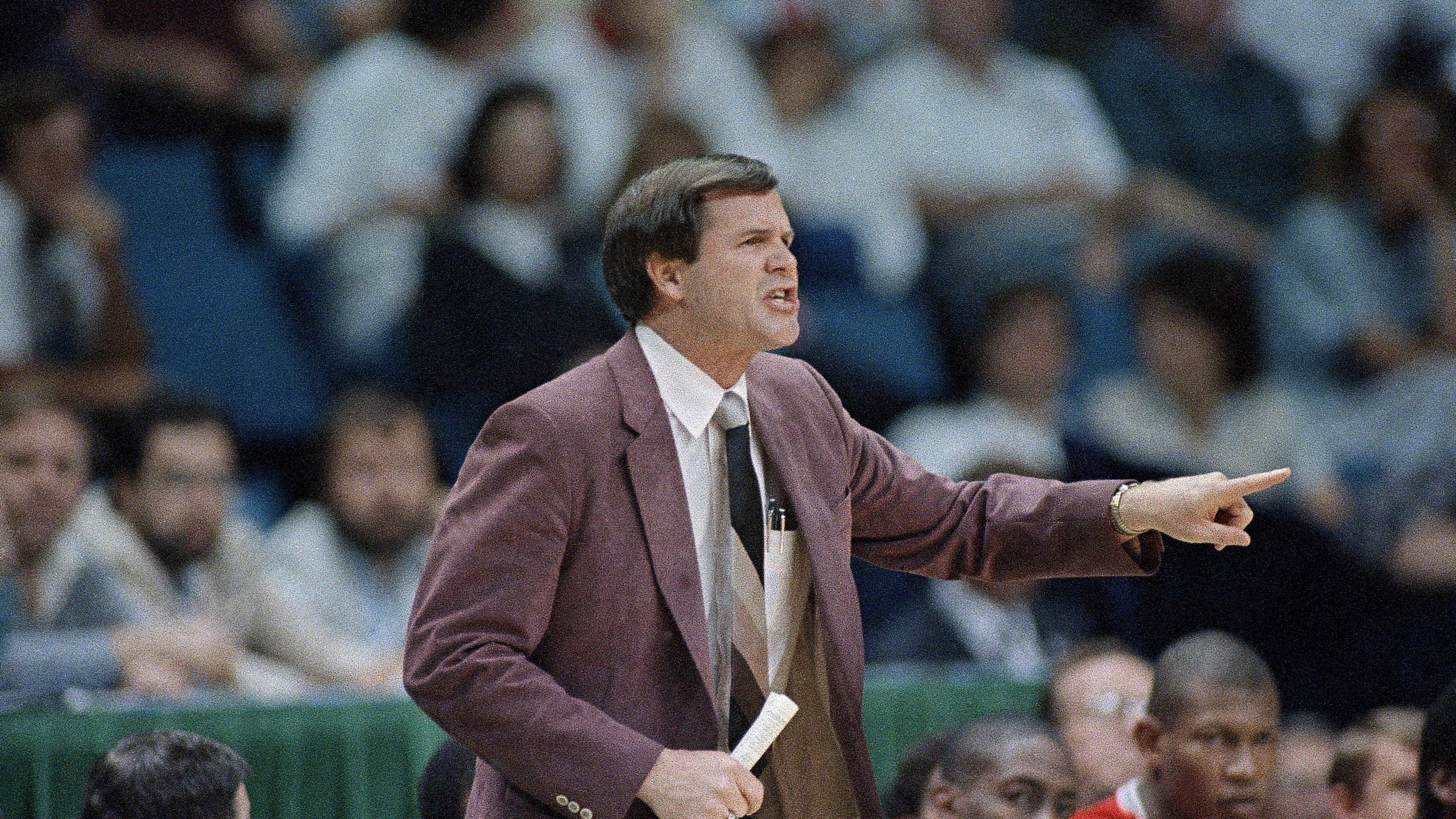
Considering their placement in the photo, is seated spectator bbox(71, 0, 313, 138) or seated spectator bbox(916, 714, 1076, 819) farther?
seated spectator bbox(71, 0, 313, 138)

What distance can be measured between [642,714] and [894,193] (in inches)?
179

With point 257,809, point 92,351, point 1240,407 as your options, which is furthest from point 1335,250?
point 257,809

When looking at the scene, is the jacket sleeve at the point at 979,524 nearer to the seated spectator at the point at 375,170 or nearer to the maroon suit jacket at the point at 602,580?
the maroon suit jacket at the point at 602,580

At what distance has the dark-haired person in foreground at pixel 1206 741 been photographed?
10.9 feet

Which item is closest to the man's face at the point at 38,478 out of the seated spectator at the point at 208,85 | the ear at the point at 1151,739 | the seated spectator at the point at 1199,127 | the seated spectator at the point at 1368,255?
the seated spectator at the point at 208,85

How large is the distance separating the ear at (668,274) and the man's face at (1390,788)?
2.30m

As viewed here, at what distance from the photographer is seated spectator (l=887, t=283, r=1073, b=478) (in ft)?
20.6

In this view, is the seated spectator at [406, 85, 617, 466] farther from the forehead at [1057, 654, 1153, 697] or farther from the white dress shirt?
the white dress shirt

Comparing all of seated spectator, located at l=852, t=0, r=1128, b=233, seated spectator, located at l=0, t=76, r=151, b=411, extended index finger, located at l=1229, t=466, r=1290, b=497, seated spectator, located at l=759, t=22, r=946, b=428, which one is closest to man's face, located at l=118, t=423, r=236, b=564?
seated spectator, located at l=0, t=76, r=151, b=411

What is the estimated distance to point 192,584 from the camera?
4926 millimetres

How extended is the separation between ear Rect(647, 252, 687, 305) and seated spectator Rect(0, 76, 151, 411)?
135 inches

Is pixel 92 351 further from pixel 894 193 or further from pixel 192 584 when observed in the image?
pixel 894 193

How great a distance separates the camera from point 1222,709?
3385 mm

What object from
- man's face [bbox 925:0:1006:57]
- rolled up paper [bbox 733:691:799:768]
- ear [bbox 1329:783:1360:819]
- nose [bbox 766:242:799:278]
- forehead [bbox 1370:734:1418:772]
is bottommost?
ear [bbox 1329:783:1360:819]
